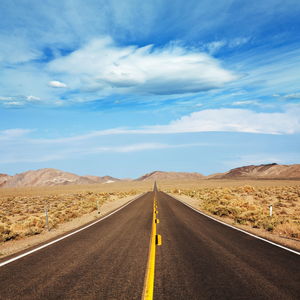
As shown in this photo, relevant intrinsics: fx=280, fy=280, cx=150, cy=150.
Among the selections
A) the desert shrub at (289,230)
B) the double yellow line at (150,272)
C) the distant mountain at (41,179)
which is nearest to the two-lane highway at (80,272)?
the double yellow line at (150,272)

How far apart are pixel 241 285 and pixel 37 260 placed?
5.35 metres

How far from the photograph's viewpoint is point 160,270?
6535 millimetres

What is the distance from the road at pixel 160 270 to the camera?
5.19 m

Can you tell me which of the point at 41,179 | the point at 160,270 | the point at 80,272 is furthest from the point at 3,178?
the point at 160,270

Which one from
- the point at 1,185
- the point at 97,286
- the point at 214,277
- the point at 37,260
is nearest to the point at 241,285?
the point at 214,277

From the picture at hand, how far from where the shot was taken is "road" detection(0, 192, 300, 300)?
519cm

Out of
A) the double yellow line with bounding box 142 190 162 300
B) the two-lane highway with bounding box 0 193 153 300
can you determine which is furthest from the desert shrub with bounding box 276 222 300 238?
the two-lane highway with bounding box 0 193 153 300

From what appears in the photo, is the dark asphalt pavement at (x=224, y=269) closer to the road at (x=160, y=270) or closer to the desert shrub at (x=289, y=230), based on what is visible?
the road at (x=160, y=270)

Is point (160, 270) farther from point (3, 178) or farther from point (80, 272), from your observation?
point (3, 178)

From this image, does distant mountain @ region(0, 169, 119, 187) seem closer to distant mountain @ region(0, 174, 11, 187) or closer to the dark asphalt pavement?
distant mountain @ region(0, 174, 11, 187)

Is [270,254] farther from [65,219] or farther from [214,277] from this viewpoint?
[65,219]

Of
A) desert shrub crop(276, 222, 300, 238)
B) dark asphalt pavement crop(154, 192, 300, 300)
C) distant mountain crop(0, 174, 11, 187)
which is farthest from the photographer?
distant mountain crop(0, 174, 11, 187)

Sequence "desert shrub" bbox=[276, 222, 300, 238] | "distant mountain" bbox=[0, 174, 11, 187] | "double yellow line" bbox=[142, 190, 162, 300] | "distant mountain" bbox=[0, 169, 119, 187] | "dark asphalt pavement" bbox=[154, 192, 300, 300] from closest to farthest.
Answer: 1. "double yellow line" bbox=[142, 190, 162, 300]
2. "dark asphalt pavement" bbox=[154, 192, 300, 300]
3. "desert shrub" bbox=[276, 222, 300, 238]
4. "distant mountain" bbox=[0, 169, 119, 187]
5. "distant mountain" bbox=[0, 174, 11, 187]

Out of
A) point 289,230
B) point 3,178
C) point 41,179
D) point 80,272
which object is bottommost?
point 80,272
